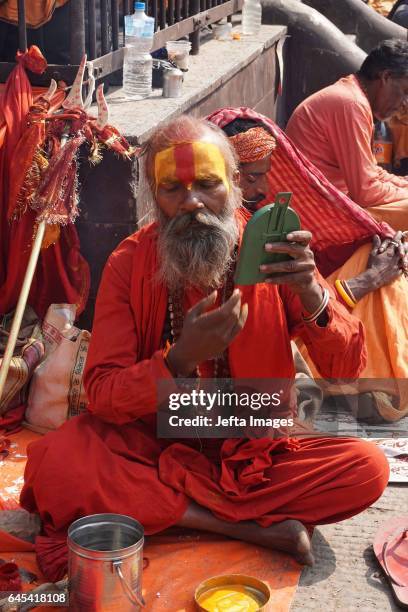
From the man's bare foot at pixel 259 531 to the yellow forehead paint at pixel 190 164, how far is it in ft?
3.94

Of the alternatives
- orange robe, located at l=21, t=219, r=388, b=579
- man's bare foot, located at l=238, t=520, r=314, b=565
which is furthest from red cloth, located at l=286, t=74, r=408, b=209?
man's bare foot, located at l=238, t=520, r=314, b=565

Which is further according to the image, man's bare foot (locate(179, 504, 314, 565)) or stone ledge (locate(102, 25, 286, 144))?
stone ledge (locate(102, 25, 286, 144))

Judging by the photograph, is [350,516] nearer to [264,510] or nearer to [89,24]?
[264,510]

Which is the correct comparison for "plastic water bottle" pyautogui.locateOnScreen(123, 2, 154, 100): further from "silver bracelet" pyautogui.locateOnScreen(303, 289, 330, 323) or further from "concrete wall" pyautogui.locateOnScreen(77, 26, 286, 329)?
"silver bracelet" pyautogui.locateOnScreen(303, 289, 330, 323)

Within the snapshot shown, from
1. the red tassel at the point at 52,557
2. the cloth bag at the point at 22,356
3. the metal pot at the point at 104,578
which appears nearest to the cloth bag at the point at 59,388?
the cloth bag at the point at 22,356

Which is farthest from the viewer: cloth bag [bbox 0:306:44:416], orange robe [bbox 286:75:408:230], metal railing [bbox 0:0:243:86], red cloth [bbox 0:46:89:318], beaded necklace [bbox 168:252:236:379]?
orange robe [bbox 286:75:408:230]

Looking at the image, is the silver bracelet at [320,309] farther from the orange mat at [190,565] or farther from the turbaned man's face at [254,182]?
the turbaned man's face at [254,182]

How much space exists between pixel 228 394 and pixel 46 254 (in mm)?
1555

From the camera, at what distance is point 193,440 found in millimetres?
3916

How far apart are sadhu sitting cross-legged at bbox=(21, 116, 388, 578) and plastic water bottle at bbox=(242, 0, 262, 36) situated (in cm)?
580

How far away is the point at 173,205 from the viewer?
3.73m

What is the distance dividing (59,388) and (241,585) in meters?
1.59

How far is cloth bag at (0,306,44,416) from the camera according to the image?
4680 millimetres

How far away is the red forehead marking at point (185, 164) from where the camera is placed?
370 centimetres
